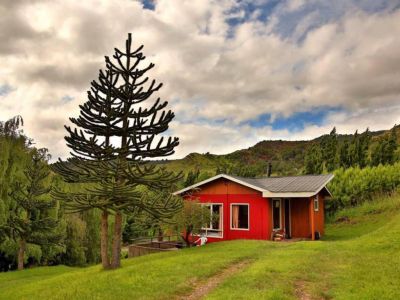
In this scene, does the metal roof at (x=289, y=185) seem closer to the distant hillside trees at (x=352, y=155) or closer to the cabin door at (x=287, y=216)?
the cabin door at (x=287, y=216)

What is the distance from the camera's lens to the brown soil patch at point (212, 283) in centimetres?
A: 838

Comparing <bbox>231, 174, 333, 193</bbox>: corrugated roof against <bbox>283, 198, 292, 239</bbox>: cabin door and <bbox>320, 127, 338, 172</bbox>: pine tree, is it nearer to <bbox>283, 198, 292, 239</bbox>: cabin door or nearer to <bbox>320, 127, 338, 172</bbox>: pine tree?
<bbox>283, 198, 292, 239</bbox>: cabin door

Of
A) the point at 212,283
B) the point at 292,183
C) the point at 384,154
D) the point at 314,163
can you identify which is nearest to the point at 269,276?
the point at 212,283

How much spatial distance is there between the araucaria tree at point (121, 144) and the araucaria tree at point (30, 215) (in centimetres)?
882

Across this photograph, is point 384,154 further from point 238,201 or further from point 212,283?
point 212,283

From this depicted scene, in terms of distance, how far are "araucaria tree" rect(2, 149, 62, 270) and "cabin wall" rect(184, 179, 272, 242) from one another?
835 cm

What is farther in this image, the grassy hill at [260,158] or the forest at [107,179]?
the grassy hill at [260,158]

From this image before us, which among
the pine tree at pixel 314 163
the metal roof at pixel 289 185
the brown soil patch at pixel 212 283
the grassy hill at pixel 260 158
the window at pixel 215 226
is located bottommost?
the brown soil patch at pixel 212 283

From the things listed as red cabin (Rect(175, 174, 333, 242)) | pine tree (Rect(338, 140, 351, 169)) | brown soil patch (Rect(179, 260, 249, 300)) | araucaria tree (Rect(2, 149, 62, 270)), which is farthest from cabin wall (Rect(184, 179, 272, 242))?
pine tree (Rect(338, 140, 351, 169))

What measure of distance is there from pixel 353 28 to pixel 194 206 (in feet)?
43.1

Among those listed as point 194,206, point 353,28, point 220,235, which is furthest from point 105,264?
point 353,28

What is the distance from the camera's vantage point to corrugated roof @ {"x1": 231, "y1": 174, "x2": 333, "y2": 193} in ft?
65.3

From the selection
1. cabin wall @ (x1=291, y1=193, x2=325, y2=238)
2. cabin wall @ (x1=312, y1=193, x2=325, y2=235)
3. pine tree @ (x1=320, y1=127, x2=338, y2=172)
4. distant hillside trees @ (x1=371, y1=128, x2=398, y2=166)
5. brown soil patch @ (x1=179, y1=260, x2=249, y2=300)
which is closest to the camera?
brown soil patch @ (x1=179, y1=260, x2=249, y2=300)

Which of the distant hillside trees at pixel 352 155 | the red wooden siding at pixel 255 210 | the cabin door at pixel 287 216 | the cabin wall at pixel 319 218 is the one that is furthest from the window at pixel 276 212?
the distant hillside trees at pixel 352 155
